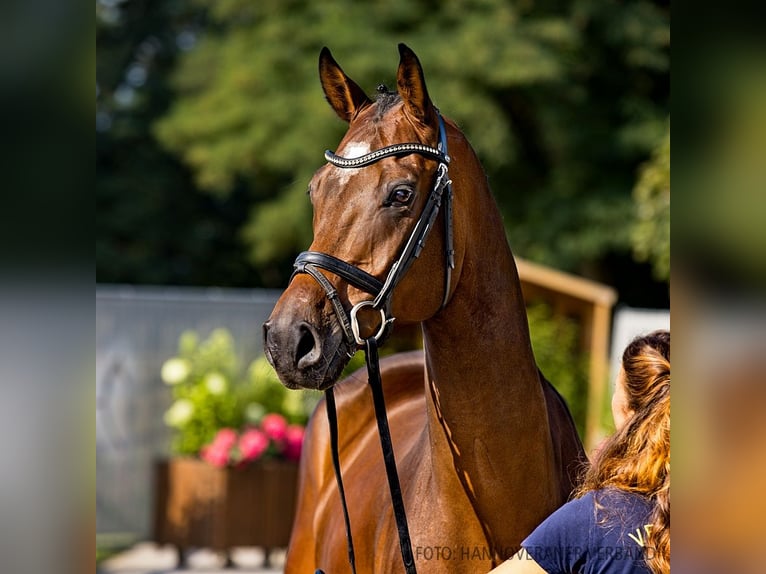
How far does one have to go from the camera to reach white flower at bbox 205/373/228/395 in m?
7.69

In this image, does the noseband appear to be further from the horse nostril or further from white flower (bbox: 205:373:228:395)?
white flower (bbox: 205:373:228:395)

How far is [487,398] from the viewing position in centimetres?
217

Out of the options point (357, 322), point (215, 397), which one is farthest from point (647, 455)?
point (215, 397)

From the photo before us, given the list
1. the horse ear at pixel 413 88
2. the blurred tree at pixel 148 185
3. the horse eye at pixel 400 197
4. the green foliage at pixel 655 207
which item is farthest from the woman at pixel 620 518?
the blurred tree at pixel 148 185

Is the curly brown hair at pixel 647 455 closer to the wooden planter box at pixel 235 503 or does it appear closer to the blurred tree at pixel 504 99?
the wooden planter box at pixel 235 503

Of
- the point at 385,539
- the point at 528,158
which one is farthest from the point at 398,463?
the point at 528,158

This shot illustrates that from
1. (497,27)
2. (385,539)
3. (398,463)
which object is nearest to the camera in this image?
(385,539)

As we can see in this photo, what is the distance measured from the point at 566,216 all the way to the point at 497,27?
2.60 meters

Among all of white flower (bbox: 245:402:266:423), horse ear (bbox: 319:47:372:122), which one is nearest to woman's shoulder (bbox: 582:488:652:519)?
horse ear (bbox: 319:47:372:122)

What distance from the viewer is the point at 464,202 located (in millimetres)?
2221

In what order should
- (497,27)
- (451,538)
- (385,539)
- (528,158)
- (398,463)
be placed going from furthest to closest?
→ 1. (528,158)
2. (497,27)
3. (398,463)
4. (385,539)
5. (451,538)

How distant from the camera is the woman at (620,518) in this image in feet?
5.44
